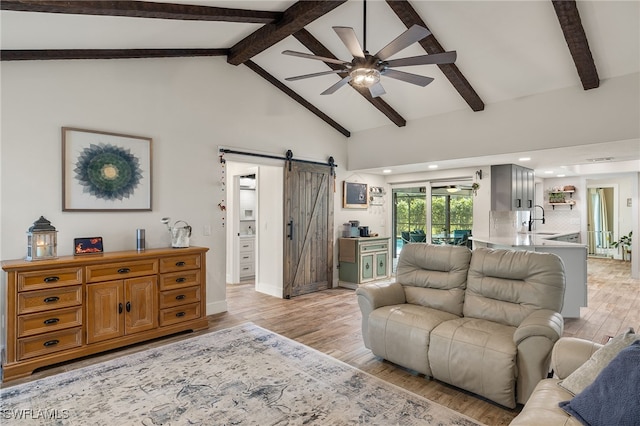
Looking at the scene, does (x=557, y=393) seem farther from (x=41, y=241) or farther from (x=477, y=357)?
(x=41, y=241)

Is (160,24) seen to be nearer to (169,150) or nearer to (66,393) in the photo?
(169,150)

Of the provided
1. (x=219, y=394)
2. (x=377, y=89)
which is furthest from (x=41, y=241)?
(x=377, y=89)

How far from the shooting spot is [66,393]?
264 cm

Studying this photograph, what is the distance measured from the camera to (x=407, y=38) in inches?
99.5

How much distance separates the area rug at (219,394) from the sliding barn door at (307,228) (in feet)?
7.76

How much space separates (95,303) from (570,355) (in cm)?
374

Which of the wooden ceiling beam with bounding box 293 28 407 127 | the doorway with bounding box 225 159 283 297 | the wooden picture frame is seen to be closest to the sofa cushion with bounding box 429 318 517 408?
the wooden ceiling beam with bounding box 293 28 407 127

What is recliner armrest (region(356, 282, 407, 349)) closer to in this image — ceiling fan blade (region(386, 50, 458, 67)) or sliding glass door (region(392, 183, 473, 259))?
ceiling fan blade (region(386, 50, 458, 67))

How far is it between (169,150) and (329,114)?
2.90 meters

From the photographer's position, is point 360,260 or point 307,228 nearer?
point 307,228

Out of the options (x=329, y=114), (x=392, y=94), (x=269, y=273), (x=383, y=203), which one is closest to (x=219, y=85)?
(x=329, y=114)

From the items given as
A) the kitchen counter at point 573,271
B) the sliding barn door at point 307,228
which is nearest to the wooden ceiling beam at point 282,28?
the sliding barn door at point 307,228

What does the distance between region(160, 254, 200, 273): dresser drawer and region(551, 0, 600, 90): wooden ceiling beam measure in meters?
4.32

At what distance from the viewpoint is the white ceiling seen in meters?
3.17
